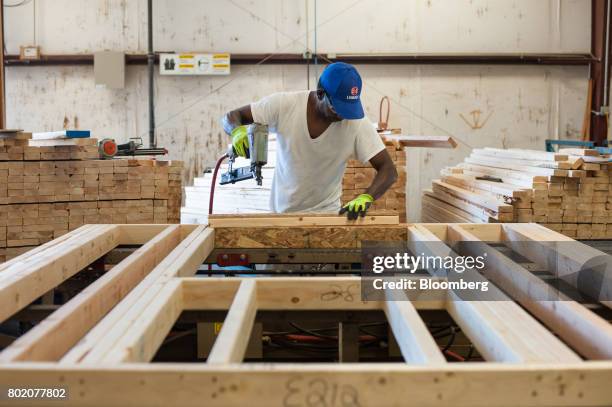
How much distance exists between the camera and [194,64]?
9.70 metres

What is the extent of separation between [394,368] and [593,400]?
18.6 inches

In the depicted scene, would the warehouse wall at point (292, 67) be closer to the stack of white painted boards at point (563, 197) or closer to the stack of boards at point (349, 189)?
the stack of boards at point (349, 189)

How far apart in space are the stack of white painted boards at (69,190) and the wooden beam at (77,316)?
145 inches

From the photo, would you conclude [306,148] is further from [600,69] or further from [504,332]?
[600,69]

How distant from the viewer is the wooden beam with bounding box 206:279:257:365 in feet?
5.02

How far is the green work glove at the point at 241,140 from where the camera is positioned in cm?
397

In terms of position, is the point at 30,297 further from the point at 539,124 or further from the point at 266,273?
the point at 539,124

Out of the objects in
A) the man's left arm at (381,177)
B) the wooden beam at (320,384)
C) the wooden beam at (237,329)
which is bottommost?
the wooden beam at (320,384)

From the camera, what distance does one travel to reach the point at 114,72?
9.63 metres

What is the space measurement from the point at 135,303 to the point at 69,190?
15.1ft

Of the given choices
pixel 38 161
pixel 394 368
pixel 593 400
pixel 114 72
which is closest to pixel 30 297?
pixel 394 368

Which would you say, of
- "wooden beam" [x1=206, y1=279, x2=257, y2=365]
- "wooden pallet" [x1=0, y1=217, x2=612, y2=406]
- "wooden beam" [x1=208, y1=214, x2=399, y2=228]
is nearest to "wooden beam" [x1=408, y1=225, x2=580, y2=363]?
"wooden pallet" [x1=0, y1=217, x2=612, y2=406]
